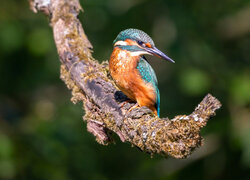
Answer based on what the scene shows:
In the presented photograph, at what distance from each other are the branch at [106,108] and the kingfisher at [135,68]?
0.39 ft

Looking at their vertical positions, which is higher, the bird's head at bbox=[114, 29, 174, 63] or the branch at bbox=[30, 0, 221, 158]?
the bird's head at bbox=[114, 29, 174, 63]

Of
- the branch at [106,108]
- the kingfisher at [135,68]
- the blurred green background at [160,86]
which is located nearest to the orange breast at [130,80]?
the kingfisher at [135,68]

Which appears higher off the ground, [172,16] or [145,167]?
[172,16]

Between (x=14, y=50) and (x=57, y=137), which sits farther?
(x=14, y=50)

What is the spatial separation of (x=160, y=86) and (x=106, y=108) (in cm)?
384

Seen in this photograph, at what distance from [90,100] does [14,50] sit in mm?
3518

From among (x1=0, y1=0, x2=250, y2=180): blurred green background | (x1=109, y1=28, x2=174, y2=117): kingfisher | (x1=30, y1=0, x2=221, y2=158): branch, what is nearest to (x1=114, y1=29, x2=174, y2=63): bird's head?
(x1=109, y1=28, x2=174, y2=117): kingfisher

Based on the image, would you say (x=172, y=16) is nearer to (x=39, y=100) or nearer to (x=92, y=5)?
(x=92, y=5)

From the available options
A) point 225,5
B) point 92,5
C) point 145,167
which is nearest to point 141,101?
point 145,167

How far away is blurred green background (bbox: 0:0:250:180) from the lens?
18.6ft

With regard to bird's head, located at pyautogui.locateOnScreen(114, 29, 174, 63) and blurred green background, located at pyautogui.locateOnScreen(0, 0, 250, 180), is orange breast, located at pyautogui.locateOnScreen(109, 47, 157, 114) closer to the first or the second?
bird's head, located at pyautogui.locateOnScreen(114, 29, 174, 63)

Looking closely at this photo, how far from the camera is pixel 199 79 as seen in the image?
6.05 m

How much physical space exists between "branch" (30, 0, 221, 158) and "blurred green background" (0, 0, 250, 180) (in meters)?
2.05

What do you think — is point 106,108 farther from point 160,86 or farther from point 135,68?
point 160,86
